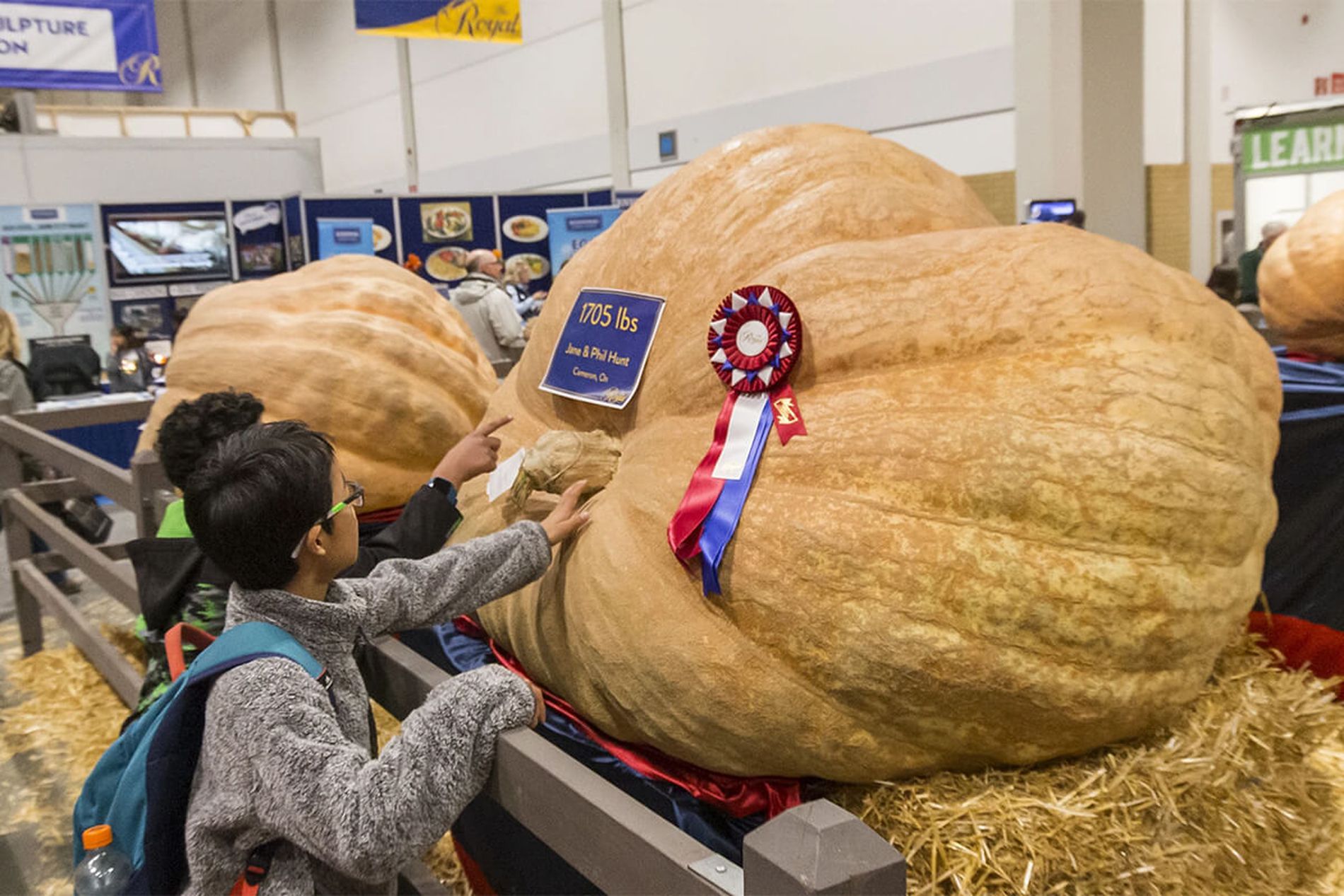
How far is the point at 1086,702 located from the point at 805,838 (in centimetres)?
55

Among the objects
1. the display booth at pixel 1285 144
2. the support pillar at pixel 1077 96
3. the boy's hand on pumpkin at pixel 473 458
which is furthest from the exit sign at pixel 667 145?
the boy's hand on pumpkin at pixel 473 458

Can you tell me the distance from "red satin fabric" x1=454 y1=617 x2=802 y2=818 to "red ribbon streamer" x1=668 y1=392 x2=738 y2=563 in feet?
1.16

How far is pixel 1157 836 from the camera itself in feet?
4.37

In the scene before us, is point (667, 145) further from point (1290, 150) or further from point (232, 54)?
point (232, 54)

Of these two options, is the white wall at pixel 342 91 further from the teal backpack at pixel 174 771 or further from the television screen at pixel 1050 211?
the teal backpack at pixel 174 771

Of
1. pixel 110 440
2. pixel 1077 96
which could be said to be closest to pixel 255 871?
pixel 110 440

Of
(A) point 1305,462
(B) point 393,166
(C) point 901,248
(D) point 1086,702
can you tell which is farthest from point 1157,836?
(B) point 393,166

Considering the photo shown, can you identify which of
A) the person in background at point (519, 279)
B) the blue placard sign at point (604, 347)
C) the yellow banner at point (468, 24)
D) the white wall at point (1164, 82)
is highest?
the yellow banner at point (468, 24)

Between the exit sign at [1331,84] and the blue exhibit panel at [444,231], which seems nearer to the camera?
the exit sign at [1331,84]

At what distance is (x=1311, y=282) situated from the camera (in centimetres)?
272

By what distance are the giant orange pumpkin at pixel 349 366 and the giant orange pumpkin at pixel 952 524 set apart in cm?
123

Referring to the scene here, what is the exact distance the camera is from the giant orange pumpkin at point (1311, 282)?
2.70 metres

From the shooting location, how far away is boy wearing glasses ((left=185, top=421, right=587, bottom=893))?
1.23m

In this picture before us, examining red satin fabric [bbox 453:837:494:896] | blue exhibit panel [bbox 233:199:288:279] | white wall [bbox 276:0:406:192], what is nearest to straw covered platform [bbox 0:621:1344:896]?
red satin fabric [bbox 453:837:494:896]
